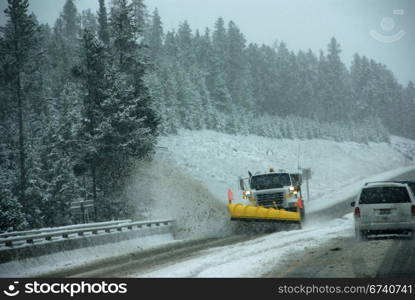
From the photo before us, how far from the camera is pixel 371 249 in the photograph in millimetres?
14703

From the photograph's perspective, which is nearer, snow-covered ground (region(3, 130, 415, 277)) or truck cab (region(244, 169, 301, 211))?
snow-covered ground (region(3, 130, 415, 277))

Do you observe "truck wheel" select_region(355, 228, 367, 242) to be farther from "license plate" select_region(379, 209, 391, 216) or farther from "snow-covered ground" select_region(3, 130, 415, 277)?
"snow-covered ground" select_region(3, 130, 415, 277)

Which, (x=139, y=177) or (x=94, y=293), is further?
(x=139, y=177)

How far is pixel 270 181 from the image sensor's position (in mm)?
24172

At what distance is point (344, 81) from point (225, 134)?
53009 mm

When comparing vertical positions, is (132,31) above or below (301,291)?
above

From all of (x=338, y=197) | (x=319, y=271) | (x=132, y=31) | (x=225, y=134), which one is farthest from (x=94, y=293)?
(x=225, y=134)

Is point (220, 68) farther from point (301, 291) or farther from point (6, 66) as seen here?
point (301, 291)

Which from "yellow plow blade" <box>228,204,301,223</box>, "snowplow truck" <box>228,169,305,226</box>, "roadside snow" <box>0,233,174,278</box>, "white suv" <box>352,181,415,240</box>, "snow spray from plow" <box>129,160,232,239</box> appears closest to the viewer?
"roadside snow" <box>0,233,174,278</box>

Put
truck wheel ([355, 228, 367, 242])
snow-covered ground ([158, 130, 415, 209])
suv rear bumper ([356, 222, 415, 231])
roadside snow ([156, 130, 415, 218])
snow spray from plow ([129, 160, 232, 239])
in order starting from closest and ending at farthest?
suv rear bumper ([356, 222, 415, 231]) → truck wheel ([355, 228, 367, 242]) → snow spray from plow ([129, 160, 232, 239]) → roadside snow ([156, 130, 415, 218]) → snow-covered ground ([158, 130, 415, 209])

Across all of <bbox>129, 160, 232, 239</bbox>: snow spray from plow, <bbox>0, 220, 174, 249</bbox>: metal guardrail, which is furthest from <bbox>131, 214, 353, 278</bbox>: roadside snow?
<bbox>129, 160, 232, 239</bbox>: snow spray from plow

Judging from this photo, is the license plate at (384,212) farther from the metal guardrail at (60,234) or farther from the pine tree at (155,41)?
the pine tree at (155,41)

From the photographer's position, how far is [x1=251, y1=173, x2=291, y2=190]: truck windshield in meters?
24.0

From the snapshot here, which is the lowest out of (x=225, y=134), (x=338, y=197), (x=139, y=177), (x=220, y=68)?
(x=338, y=197)
